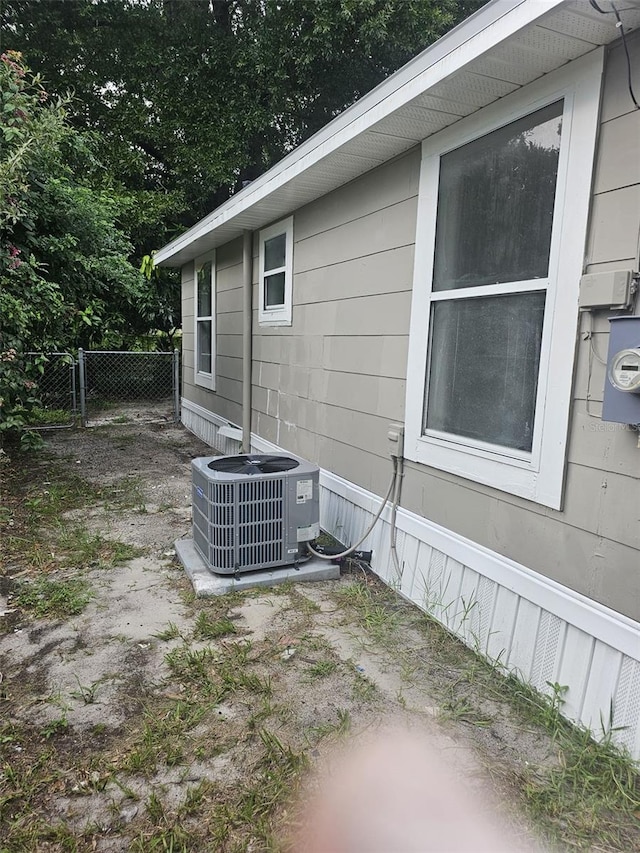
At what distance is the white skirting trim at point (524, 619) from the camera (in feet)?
5.88

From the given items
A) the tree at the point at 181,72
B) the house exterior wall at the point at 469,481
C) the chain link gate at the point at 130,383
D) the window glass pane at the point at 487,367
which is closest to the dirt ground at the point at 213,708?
the house exterior wall at the point at 469,481

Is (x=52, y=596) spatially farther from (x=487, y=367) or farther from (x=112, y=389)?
(x=112, y=389)

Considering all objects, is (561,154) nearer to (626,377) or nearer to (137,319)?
(626,377)

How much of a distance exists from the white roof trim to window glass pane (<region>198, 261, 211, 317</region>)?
6.21 ft

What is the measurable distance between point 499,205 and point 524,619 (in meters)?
1.70

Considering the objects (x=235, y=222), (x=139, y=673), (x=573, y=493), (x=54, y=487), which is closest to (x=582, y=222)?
(x=573, y=493)

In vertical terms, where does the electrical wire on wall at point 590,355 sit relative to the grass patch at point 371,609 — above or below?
above

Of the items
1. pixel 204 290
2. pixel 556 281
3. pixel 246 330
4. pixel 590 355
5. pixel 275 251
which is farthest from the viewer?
pixel 204 290

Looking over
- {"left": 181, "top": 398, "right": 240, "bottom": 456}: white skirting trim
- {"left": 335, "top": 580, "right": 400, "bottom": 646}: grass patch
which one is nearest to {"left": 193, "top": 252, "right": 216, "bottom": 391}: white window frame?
{"left": 181, "top": 398, "right": 240, "bottom": 456}: white skirting trim

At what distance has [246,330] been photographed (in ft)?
17.0

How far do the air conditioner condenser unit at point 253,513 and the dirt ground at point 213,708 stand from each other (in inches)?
8.0

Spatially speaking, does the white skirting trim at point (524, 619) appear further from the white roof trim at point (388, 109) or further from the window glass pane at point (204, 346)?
the window glass pane at point (204, 346)

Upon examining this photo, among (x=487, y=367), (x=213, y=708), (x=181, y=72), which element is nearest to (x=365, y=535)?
(x=487, y=367)

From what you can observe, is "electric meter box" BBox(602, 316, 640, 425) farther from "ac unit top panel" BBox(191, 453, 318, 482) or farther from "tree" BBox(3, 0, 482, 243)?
"tree" BBox(3, 0, 482, 243)
